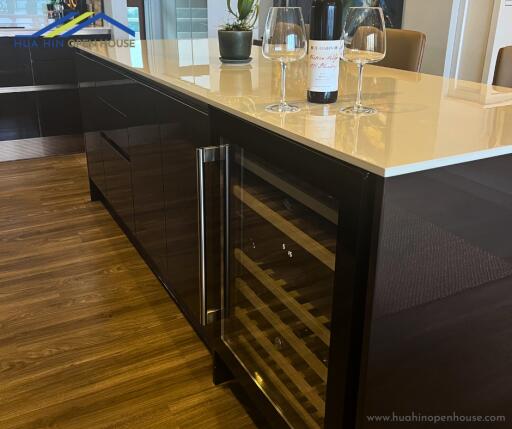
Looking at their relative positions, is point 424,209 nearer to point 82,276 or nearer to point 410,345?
point 410,345

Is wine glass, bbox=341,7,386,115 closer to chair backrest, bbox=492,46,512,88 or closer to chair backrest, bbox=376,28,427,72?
chair backrest, bbox=492,46,512,88

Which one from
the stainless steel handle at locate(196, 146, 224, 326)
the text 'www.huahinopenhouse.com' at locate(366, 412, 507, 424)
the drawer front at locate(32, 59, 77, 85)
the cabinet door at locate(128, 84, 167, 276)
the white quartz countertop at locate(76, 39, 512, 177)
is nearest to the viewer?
the white quartz countertop at locate(76, 39, 512, 177)

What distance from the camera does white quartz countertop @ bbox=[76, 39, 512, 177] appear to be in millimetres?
960

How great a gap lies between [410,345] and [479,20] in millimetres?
3041

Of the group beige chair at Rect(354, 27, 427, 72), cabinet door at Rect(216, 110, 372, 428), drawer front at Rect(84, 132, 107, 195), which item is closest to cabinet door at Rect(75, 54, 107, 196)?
drawer front at Rect(84, 132, 107, 195)

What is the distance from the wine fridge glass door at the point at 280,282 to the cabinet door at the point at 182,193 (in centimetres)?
22

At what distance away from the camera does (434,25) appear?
12.0 ft

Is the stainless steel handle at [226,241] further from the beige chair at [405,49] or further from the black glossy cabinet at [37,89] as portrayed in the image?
the black glossy cabinet at [37,89]

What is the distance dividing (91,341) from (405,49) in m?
1.74

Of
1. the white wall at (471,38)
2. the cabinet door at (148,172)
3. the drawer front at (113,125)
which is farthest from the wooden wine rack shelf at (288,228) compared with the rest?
the white wall at (471,38)

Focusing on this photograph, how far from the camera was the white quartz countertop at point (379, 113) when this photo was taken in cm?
96

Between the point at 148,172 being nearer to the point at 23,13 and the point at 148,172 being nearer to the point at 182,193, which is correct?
the point at 182,193

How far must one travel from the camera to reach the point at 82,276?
2.44 meters

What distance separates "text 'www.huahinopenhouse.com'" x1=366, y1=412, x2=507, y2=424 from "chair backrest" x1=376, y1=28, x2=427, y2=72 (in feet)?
4.95
